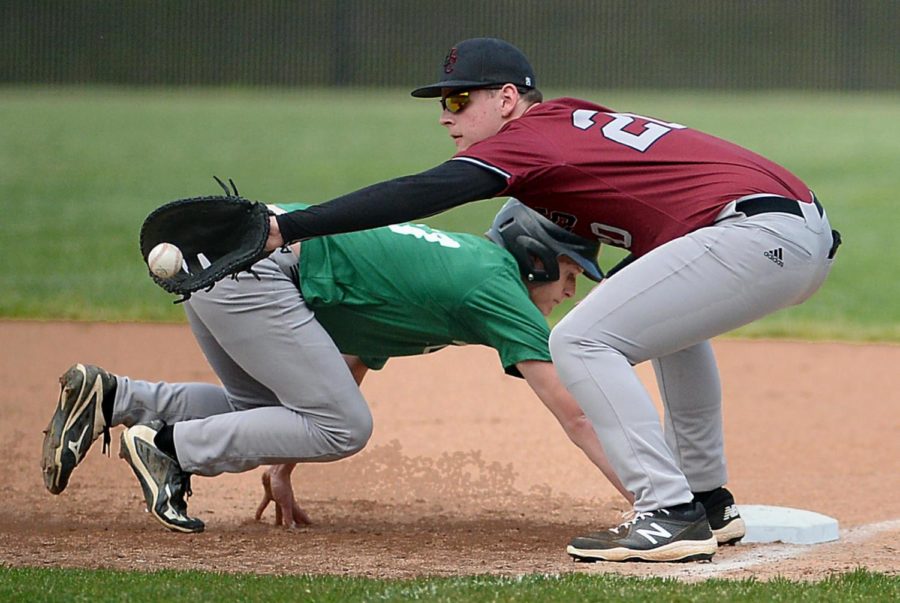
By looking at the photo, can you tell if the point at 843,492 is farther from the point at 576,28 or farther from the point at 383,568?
the point at 576,28

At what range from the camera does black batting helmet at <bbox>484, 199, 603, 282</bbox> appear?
3.67m

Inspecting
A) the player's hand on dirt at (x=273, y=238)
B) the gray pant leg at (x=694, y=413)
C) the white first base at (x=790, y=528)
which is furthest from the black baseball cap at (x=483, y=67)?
the white first base at (x=790, y=528)

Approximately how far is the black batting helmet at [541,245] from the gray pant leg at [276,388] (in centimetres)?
59

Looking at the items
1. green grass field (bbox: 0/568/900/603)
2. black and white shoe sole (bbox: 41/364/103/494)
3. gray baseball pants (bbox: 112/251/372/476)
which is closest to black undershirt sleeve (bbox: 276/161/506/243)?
gray baseball pants (bbox: 112/251/372/476)

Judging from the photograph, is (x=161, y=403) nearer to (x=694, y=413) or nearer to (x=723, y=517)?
(x=694, y=413)

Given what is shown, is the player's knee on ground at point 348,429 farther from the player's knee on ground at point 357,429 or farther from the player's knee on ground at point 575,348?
the player's knee on ground at point 575,348

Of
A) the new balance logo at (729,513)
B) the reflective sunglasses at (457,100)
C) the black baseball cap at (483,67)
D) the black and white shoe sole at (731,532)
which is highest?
the black baseball cap at (483,67)

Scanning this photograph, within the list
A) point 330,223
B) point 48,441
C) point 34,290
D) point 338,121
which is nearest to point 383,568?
point 330,223

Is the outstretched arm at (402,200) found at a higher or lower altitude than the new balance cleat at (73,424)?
higher

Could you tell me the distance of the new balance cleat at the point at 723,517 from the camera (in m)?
3.63

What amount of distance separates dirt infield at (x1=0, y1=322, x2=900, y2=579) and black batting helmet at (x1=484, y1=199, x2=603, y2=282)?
0.77 meters

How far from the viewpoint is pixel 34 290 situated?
9695mm

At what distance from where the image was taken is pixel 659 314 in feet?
10.3

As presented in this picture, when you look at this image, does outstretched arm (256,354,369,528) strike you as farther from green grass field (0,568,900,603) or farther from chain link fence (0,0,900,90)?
chain link fence (0,0,900,90)
